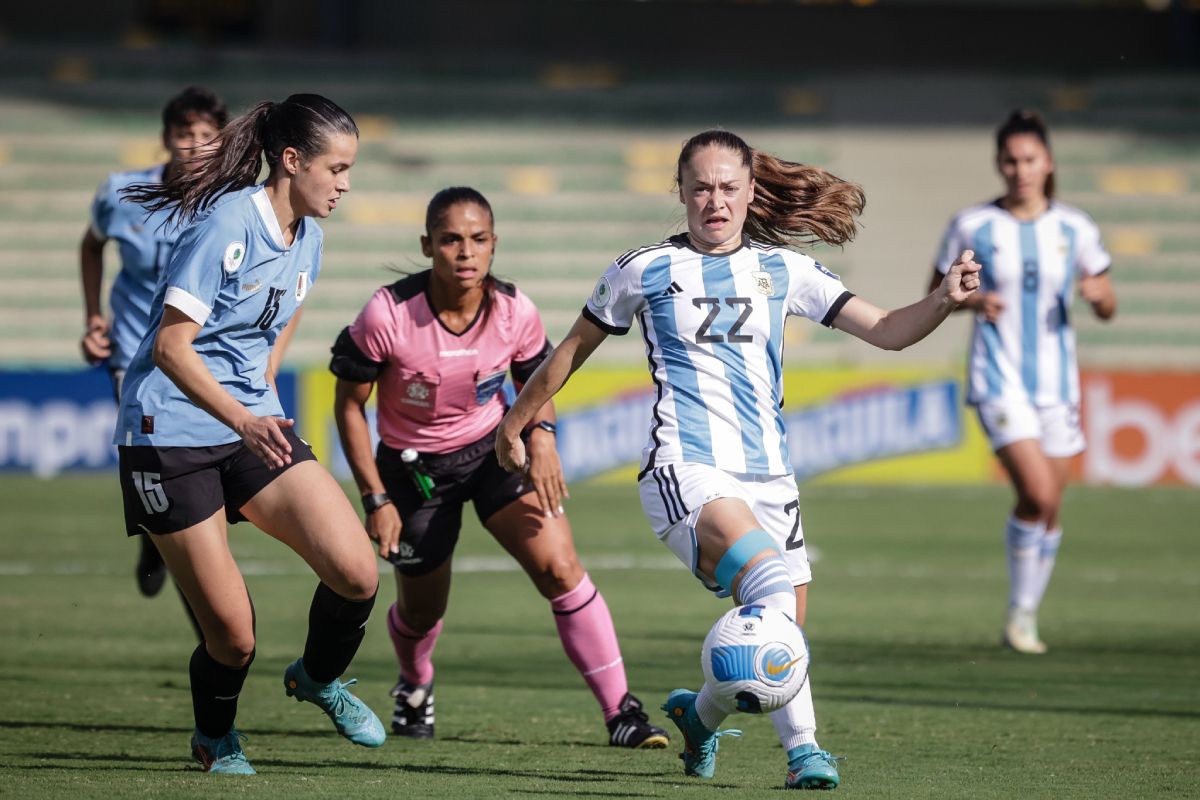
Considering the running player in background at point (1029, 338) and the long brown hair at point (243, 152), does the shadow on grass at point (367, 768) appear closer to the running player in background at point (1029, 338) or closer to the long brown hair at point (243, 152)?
the long brown hair at point (243, 152)

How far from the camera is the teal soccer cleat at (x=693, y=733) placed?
5.08 meters

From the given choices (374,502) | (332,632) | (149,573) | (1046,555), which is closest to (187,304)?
(332,632)

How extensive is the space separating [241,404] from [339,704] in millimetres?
1129

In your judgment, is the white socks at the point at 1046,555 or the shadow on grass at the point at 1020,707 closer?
the shadow on grass at the point at 1020,707

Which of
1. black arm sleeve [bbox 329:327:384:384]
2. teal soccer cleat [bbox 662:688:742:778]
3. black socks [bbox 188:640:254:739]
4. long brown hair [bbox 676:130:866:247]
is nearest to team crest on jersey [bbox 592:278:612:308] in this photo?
long brown hair [bbox 676:130:866:247]

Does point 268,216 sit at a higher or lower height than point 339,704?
higher

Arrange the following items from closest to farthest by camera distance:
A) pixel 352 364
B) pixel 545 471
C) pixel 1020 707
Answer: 1. pixel 545 471
2. pixel 352 364
3. pixel 1020 707

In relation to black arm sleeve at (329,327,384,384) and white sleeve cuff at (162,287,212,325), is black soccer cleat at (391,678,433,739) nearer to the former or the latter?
black arm sleeve at (329,327,384,384)

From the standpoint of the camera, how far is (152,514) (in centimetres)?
511

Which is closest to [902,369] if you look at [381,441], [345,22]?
[345,22]

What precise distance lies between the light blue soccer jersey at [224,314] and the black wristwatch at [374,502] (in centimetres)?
80

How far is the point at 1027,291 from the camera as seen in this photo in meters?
8.81

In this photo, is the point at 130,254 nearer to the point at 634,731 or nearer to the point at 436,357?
the point at 436,357

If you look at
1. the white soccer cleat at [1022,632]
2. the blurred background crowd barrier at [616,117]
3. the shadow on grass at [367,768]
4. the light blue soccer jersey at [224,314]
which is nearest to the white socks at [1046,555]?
the white soccer cleat at [1022,632]
